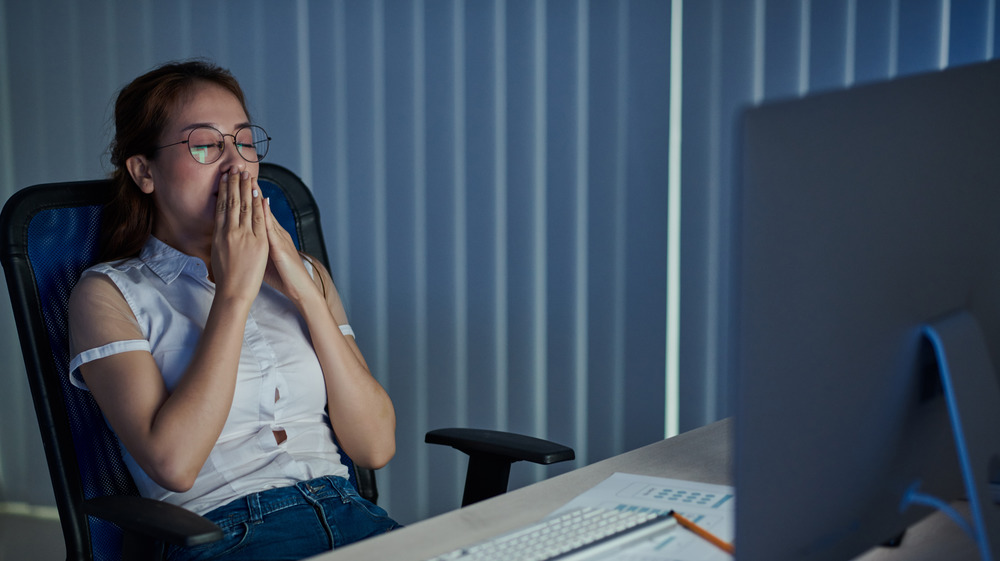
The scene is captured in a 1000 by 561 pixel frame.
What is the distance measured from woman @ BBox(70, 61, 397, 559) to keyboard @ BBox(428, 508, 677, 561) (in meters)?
0.41

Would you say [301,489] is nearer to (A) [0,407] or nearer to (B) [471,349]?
(B) [471,349]

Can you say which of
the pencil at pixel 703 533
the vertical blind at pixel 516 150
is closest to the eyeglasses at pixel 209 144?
the pencil at pixel 703 533

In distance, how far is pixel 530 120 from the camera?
7.86ft

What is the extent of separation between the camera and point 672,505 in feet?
3.39

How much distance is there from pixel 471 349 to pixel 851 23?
1.40 m

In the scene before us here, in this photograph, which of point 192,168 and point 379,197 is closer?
point 192,168

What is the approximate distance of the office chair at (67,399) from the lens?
1.27 meters

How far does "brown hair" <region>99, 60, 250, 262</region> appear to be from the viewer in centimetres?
143

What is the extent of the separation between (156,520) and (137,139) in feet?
2.44

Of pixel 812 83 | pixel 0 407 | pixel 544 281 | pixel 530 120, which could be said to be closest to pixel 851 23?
pixel 812 83

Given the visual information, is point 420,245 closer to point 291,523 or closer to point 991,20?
point 291,523

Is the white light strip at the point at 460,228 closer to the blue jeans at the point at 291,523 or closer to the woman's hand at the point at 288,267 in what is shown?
the woman's hand at the point at 288,267

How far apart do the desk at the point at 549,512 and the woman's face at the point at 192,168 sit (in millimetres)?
765

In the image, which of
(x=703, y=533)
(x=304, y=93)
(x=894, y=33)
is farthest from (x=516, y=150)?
(x=703, y=533)
